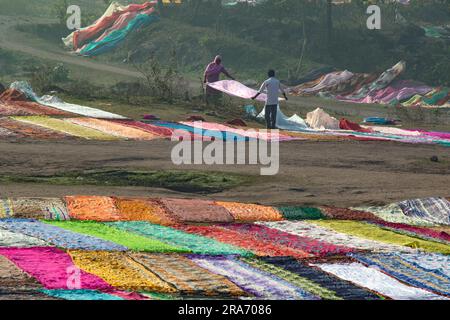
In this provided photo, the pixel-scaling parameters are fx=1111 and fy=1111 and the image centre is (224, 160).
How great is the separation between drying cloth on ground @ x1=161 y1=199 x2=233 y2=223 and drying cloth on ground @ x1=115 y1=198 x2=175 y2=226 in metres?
0.14

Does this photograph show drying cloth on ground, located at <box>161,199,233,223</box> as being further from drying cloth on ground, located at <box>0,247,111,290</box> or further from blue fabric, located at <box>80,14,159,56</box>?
blue fabric, located at <box>80,14,159,56</box>

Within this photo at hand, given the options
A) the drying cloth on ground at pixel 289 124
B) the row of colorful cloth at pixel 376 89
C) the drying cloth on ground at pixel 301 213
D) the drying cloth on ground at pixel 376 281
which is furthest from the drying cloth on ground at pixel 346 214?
the row of colorful cloth at pixel 376 89

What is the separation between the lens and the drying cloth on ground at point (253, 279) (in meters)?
10.8

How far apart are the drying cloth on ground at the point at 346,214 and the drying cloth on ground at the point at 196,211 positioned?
1.45m

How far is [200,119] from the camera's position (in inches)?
1005

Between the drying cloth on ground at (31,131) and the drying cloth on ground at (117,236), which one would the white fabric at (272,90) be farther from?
the drying cloth on ground at (117,236)

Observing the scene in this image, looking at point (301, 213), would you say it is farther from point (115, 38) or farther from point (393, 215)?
point (115, 38)

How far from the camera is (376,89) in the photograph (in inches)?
1465

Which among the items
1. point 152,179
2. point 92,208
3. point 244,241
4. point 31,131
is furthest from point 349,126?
point 244,241

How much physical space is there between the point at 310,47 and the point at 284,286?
33.6 meters

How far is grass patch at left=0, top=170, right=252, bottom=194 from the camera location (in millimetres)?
17109
